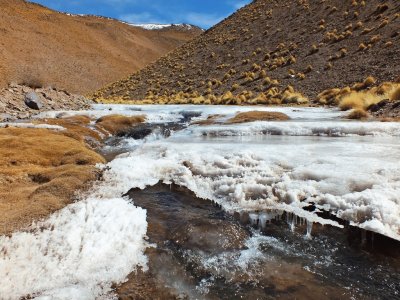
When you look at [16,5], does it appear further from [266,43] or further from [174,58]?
[266,43]

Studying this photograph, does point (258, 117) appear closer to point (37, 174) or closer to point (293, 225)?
point (37, 174)

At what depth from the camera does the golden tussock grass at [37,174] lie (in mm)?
5266


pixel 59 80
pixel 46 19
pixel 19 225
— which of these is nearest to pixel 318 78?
pixel 19 225

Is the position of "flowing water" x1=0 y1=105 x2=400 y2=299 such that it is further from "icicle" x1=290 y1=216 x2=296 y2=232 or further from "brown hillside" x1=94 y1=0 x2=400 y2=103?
"brown hillside" x1=94 y1=0 x2=400 y2=103

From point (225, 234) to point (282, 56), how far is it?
33.4 metres

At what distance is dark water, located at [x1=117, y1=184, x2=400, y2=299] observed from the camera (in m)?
3.82

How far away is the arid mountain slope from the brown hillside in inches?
608

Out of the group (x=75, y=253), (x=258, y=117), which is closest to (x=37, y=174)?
(x=75, y=253)

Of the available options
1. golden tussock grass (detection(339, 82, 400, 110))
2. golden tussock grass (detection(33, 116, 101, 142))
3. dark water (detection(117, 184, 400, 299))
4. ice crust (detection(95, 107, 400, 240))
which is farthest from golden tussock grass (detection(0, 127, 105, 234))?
golden tussock grass (detection(339, 82, 400, 110))

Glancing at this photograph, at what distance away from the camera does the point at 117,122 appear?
17406 millimetres

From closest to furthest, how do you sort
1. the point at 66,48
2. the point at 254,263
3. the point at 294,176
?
the point at 254,263 → the point at 294,176 → the point at 66,48

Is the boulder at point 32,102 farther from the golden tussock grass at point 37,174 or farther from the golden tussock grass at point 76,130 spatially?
the golden tussock grass at point 37,174

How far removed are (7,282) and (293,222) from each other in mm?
3649

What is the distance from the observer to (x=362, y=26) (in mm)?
32000
